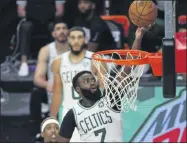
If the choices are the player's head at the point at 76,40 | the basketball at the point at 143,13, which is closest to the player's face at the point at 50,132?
the player's head at the point at 76,40

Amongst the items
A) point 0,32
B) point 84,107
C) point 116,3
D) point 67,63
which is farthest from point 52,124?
point 116,3

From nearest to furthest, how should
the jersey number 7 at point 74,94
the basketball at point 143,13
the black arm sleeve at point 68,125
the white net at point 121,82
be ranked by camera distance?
the basketball at point 143,13 < the white net at point 121,82 < the black arm sleeve at point 68,125 < the jersey number 7 at point 74,94

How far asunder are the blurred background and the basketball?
225cm

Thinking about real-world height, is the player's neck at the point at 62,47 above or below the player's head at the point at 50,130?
above

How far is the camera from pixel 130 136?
780 cm

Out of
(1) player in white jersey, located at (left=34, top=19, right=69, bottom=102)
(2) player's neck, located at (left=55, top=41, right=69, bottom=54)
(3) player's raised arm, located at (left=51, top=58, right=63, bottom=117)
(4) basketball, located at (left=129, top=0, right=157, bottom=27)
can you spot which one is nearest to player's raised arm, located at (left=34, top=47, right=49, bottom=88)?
(1) player in white jersey, located at (left=34, top=19, right=69, bottom=102)

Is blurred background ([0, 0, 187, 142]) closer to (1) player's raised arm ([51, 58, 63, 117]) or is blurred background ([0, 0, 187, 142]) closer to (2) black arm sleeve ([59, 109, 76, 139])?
(1) player's raised arm ([51, 58, 63, 117])

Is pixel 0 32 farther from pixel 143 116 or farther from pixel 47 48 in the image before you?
pixel 143 116

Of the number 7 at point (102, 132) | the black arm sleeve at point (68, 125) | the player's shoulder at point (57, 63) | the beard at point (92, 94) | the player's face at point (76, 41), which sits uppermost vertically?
the player's face at point (76, 41)

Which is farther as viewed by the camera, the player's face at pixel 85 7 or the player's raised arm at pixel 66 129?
the player's face at pixel 85 7

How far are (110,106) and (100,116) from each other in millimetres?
260

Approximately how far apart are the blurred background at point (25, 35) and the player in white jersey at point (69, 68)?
75 cm

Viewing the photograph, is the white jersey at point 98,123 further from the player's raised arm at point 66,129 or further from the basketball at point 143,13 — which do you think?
the basketball at point 143,13

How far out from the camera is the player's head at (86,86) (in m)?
6.91
